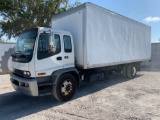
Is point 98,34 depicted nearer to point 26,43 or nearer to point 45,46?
point 45,46

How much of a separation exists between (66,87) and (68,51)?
4.33 ft

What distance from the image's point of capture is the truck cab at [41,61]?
534 centimetres

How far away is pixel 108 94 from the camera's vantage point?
6.88m

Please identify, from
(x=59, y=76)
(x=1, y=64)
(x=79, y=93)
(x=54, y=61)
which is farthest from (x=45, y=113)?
(x=1, y=64)

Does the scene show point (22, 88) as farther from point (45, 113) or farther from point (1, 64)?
point (1, 64)

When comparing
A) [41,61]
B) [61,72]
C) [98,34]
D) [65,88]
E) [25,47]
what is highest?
[98,34]

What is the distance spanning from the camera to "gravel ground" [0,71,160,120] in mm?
4840

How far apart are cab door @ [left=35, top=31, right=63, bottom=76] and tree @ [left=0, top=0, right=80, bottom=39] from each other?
12.0 m

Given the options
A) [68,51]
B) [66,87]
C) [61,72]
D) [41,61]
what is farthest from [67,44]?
[66,87]

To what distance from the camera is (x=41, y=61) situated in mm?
5449

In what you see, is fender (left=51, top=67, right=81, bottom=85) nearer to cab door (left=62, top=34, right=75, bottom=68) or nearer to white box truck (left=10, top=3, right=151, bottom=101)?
white box truck (left=10, top=3, right=151, bottom=101)

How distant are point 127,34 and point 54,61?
5.16 m

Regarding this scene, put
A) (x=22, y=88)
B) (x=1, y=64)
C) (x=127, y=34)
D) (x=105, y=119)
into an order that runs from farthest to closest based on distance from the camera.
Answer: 1. (x=1, y=64)
2. (x=127, y=34)
3. (x=22, y=88)
4. (x=105, y=119)

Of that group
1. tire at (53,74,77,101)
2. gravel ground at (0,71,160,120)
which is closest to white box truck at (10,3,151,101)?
tire at (53,74,77,101)
